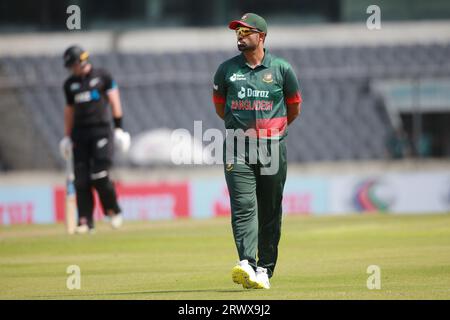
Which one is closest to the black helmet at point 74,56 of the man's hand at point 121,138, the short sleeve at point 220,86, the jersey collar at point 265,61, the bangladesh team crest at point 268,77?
the man's hand at point 121,138

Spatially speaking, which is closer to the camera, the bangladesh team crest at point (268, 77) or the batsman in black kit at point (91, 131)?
the bangladesh team crest at point (268, 77)

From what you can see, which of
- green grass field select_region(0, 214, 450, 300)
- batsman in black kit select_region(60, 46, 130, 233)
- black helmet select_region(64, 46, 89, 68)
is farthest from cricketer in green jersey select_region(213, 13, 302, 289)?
batsman in black kit select_region(60, 46, 130, 233)

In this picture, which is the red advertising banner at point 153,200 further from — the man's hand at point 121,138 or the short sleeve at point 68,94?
the short sleeve at point 68,94

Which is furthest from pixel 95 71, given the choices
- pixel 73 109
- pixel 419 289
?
pixel 419 289

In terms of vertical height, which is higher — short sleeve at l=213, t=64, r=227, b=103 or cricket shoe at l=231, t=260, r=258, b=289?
short sleeve at l=213, t=64, r=227, b=103

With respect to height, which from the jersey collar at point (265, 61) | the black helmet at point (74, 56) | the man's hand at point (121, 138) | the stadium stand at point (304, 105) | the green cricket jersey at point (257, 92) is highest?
the jersey collar at point (265, 61)

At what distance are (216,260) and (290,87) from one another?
3396 mm

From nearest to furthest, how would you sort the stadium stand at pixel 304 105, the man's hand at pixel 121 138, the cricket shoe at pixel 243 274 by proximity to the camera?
the cricket shoe at pixel 243 274 < the man's hand at pixel 121 138 < the stadium stand at pixel 304 105

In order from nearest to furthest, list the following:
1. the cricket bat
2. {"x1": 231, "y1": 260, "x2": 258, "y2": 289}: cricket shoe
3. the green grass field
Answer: {"x1": 231, "y1": 260, "x2": 258, "y2": 289}: cricket shoe → the green grass field → the cricket bat

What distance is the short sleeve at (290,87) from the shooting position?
965 cm

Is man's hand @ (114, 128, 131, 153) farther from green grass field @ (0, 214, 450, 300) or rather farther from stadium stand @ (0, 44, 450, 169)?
stadium stand @ (0, 44, 450, 169)

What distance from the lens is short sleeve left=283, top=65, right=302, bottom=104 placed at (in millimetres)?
9648

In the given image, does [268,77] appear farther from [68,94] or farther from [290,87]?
[68,94]

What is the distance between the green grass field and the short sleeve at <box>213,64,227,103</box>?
162 centimetres
